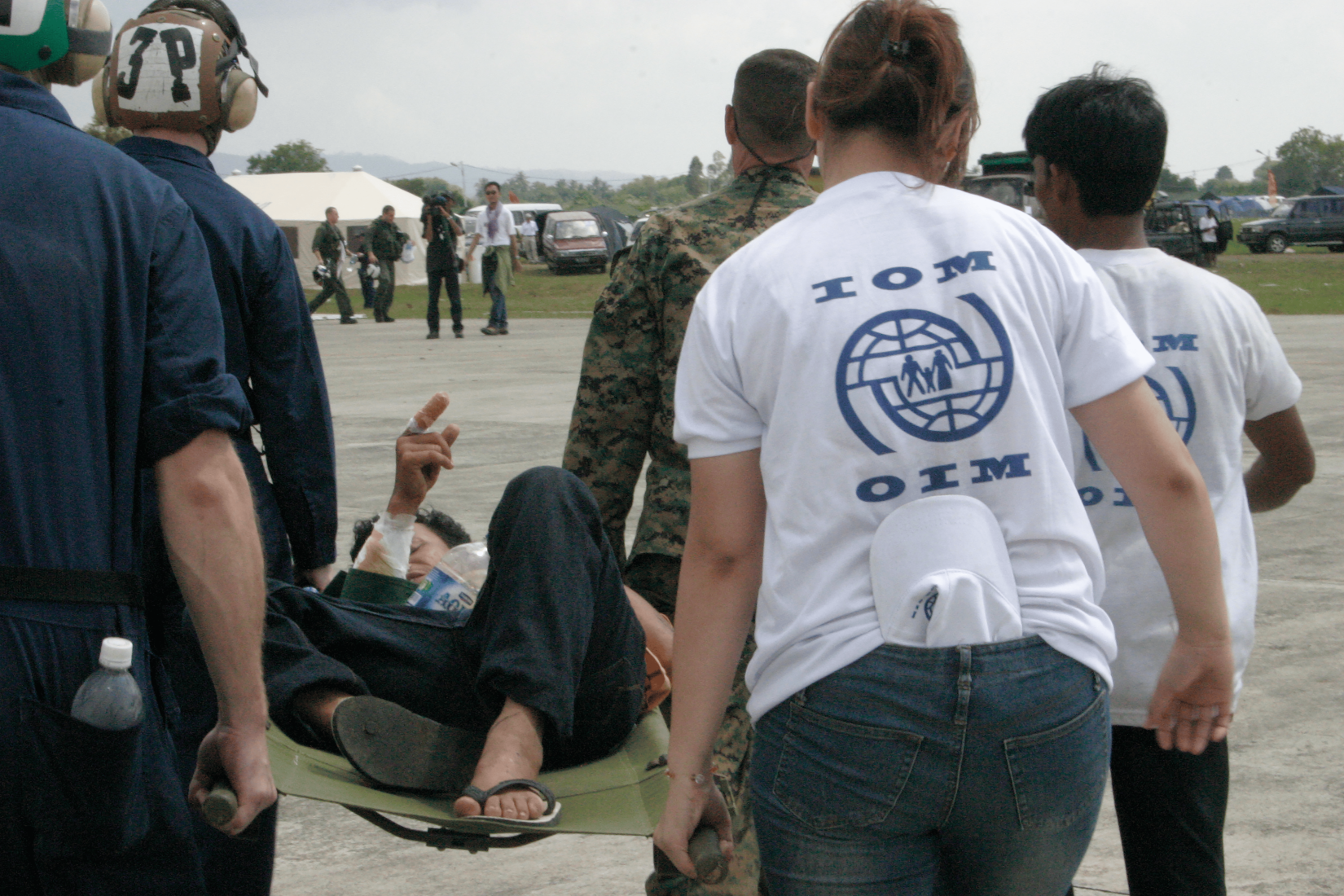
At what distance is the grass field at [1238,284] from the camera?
22.3 metres

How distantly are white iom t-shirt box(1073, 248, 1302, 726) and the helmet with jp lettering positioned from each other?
1.82m

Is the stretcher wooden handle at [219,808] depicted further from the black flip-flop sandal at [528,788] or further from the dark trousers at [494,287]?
the dark trousers at [494,287]

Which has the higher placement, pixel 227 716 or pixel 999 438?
pixel 999 438

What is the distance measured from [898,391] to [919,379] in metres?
0.03

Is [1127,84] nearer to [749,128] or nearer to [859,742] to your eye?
[749,128]

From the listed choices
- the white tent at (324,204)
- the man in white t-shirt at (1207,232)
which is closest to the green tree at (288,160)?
the white tent at (324,204)

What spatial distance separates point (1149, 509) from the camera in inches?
65.4

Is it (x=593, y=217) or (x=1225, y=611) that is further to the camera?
(x=593, y=217)

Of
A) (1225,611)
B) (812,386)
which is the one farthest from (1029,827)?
(812,386)

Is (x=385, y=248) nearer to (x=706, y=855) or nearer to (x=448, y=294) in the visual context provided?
(x=448, y=294)

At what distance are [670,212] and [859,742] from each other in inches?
62.8

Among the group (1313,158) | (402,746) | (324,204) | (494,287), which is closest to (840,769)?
(402,746)

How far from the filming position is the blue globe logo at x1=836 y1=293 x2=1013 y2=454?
61.8 inches

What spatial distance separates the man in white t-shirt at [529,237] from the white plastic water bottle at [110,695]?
43523 millimetres
